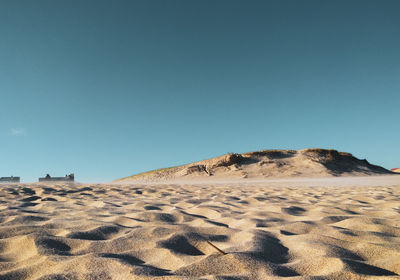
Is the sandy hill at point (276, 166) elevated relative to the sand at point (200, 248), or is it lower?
elevated

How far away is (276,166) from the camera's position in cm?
2033

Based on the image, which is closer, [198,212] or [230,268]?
[230,268]

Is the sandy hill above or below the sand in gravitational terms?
above

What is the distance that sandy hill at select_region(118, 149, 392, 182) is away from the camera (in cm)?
1942

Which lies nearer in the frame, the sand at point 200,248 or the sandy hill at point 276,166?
the sand at point 200,248

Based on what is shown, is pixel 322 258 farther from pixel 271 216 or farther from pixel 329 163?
pixel 329 163

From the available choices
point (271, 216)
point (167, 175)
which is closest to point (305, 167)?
point (167, 175)

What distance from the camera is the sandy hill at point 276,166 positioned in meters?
19.4

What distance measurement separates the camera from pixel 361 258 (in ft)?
5.31

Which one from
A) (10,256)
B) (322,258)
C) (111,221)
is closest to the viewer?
(322,258)

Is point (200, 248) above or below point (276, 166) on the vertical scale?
below

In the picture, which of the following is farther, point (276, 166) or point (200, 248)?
point (276, 166)

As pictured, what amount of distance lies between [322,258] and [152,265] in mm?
1033

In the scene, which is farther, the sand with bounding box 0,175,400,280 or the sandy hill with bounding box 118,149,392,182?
the sandy hill with bounding box 118,149,392,182
